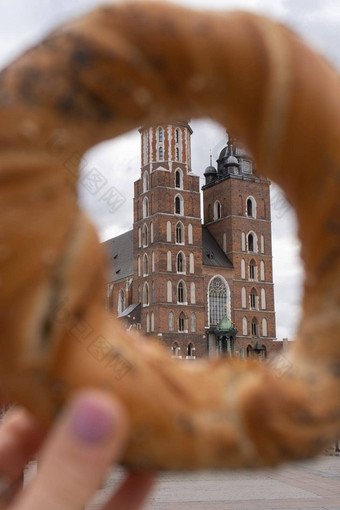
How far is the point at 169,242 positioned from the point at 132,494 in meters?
38.5

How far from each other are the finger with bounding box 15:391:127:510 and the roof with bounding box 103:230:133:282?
142ft

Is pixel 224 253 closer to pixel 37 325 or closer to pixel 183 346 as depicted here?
pixel 183 346

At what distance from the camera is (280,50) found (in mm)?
1083

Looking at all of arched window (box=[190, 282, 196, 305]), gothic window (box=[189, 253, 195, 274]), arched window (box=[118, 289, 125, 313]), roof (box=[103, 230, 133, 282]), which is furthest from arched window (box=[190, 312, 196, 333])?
arched window (box=[118, 289, 125, 313])

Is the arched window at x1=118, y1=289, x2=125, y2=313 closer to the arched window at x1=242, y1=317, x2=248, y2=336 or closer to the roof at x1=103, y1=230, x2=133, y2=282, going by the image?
the roof at x1=103, y1=230, x2=133, y2=282

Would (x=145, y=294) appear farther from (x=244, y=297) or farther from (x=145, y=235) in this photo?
(x=244, y=297)

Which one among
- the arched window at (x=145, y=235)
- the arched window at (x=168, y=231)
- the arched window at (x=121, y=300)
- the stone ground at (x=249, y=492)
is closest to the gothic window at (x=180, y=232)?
the arched window at (x=168, y=231)

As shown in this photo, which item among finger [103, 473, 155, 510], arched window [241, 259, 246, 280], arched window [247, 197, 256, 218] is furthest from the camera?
arched window [247, 197, 256, 218]

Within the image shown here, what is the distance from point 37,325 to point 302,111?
64 cm

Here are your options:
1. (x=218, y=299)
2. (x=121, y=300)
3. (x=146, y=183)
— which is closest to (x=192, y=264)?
(x=218, y=299)

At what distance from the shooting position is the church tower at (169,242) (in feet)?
128

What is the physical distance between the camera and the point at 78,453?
1.05 meters

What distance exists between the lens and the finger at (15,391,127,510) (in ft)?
3.31

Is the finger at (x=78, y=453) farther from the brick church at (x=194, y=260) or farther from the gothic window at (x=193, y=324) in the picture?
the gothic window at (x=193, y=324)
